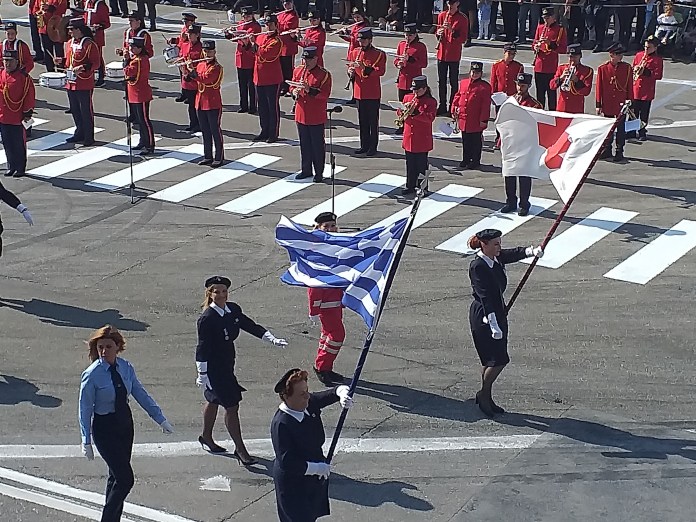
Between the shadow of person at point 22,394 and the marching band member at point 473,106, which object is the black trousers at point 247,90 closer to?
the marching band member at point 473,106

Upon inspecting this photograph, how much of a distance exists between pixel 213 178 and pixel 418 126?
3.51 meters

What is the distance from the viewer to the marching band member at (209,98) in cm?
1994

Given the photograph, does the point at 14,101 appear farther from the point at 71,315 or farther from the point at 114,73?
the point at 71,315

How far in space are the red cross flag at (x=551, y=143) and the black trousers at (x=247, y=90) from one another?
10.6 metres

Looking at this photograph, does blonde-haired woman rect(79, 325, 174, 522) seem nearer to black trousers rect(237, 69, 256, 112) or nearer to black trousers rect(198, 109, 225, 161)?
black trousers rect(198, 109, 225, 161)

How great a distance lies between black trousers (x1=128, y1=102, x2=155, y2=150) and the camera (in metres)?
21.0

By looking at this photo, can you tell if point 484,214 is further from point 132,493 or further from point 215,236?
point 132,493

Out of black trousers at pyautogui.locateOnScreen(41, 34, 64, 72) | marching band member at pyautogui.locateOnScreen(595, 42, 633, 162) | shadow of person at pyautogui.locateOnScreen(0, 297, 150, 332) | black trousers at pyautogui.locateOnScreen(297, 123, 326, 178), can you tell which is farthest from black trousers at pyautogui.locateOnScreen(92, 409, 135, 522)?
black trousers at pyautogui.locateOnScreen(41, 34, 64, 72)

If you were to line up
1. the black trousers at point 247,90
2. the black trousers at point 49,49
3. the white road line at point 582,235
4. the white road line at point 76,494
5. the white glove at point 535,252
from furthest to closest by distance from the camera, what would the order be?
1. the black trousers at point 49,49
2. the black trousers at point 247,90
3. the white road line at point 582,235
4. the white glove at point 535,252
5. the white road line at point 76,494

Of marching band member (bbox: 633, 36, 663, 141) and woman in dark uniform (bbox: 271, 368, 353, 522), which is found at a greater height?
marching band member (bbox: 633, 36, 663, 141)

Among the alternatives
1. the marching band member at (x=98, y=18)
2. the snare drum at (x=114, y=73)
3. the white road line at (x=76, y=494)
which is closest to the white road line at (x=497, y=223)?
the white road line at (x=76, y=494)

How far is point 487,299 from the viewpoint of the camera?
11.7 m

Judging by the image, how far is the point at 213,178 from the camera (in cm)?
1988

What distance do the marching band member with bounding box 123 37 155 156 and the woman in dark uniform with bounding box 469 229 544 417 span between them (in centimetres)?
1041
